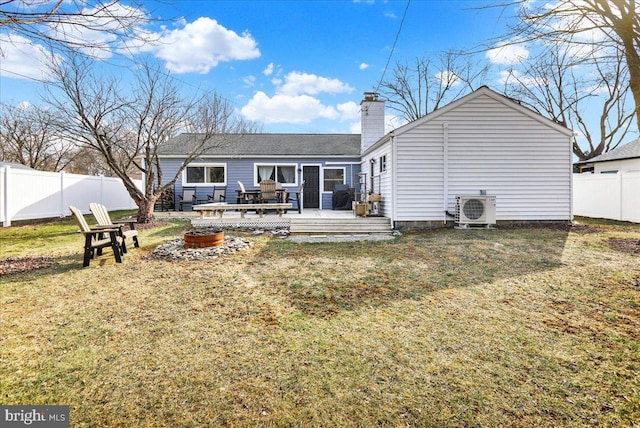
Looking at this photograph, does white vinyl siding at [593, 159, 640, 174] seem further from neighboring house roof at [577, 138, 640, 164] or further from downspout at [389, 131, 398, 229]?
downspout at [389, 131, 398, 229]

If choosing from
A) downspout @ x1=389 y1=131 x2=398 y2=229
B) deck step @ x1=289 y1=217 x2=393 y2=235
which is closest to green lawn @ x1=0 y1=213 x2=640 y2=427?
deck step @ x1=289 y1=217 x2=393 y2=235

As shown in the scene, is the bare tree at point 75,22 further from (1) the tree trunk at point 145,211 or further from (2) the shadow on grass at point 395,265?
(1) the tree trunk at point 145,211

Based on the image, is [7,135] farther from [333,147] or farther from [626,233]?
[626,233]

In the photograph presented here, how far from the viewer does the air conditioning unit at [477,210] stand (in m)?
8.89

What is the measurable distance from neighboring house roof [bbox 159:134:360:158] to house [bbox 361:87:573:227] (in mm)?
4849

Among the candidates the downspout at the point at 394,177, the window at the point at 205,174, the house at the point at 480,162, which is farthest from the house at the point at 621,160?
the window at the point at 205,174

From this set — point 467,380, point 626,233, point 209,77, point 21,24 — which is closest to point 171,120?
point 209,77

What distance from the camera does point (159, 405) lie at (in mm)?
2004

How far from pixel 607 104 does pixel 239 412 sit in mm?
26816

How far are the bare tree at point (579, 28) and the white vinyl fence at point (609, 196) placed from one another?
6.94 meters

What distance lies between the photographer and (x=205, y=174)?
13688mm

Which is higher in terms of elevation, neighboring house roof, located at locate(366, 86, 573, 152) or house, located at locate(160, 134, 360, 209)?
neighboring house roof, located at locate(366, 86, 573, 152)

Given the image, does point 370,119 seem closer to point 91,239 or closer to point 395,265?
point 395,265

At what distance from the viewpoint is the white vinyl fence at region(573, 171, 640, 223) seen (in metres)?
10.3
